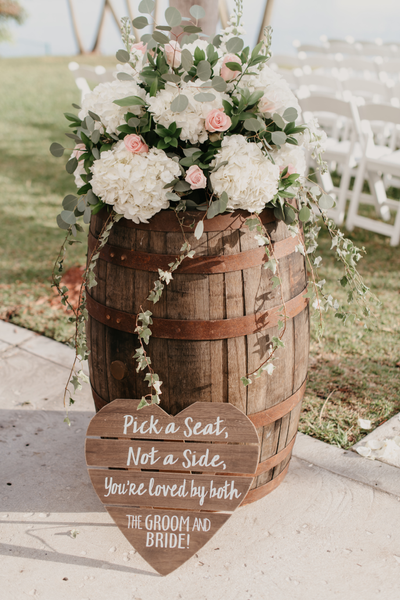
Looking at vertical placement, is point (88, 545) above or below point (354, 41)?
below

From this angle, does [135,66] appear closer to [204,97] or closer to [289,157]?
[204,97]

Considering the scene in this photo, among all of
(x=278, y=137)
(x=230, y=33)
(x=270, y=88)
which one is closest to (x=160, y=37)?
(x=230, y=33)

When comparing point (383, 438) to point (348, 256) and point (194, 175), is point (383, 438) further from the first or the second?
point (194, 175)

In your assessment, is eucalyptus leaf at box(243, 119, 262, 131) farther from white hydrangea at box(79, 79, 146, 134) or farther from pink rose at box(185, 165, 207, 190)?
white hydrangea at box(79, 79, 146, 134)

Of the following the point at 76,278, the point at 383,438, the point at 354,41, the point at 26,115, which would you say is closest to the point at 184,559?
the point at 383,438

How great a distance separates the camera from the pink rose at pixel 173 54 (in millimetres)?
1786

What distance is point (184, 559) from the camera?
1998mm

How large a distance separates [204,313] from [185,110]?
675 millimetres

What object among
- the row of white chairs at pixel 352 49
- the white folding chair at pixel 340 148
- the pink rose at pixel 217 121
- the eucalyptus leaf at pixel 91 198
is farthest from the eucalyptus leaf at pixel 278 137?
the row of white chairs at pixel 352 49

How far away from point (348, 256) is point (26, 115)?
34.7ft

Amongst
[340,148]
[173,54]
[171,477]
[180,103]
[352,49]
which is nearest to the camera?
[180,103]

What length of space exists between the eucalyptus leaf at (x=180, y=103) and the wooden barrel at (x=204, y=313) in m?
0.34

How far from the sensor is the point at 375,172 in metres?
5.69

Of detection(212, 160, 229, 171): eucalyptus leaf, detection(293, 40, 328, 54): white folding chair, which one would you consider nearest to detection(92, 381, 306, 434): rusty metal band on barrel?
detection(212, 160, 229, 171): eucalyptus leaf
